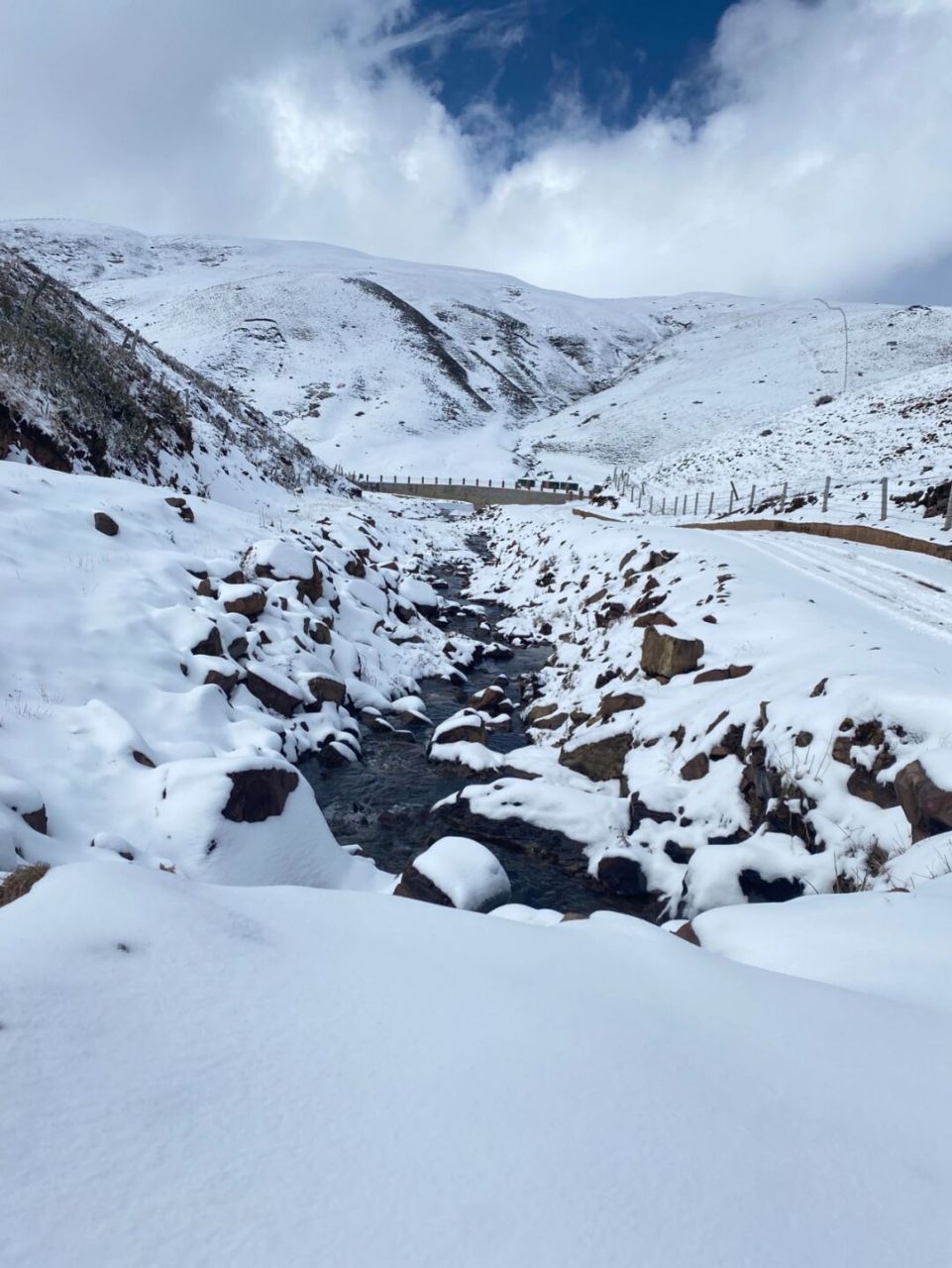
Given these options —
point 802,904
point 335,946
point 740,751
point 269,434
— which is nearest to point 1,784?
point 335,946

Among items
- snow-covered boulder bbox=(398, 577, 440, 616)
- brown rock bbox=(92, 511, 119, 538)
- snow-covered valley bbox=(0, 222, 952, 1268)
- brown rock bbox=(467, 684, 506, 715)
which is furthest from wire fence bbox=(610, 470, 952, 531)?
brown rock bbox=(92, 511, 119, 538)

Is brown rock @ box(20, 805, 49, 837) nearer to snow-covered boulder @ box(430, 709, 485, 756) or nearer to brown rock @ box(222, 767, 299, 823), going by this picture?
brown rock @ box(222, 767, 299, 823)

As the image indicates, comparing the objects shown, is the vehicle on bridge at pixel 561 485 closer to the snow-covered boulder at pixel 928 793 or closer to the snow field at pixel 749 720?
the snow field at pixel 749 720

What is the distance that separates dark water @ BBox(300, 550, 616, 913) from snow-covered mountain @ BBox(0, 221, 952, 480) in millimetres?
30684

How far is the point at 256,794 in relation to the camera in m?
6.03

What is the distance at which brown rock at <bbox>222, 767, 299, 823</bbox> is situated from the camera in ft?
19.3

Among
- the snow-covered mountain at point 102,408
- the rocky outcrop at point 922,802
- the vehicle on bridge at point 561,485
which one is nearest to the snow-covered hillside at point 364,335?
the vehicle on bridge at point 561,485

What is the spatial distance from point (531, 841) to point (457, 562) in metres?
21.1

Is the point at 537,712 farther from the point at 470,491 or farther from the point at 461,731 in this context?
the point at 470,491

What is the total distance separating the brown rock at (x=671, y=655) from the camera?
32.8ft

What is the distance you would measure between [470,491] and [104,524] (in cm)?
4433

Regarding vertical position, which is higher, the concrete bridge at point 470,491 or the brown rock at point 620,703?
the concrete bridge at point 470,491

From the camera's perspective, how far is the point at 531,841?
7754mm

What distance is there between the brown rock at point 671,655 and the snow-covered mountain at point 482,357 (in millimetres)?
27875
